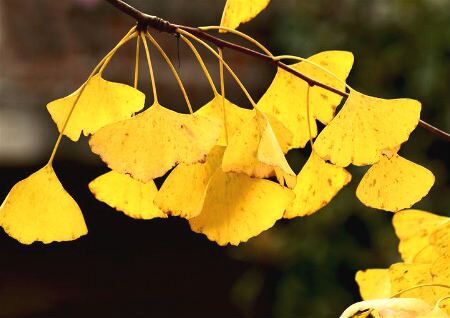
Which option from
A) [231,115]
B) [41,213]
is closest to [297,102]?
[231,115]

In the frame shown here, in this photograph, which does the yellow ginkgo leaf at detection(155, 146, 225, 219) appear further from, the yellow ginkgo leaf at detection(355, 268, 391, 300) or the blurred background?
the blurred background

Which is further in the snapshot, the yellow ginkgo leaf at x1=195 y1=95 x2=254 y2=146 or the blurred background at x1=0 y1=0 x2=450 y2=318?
the blurred background at x1=0 y1=0 x2=450 y2=318

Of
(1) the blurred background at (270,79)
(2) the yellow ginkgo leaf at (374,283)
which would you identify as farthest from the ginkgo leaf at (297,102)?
(1) the blurred background at (270,79)

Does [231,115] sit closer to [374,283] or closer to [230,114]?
[230,114]

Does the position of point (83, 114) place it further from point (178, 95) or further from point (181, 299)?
point (181, 299)

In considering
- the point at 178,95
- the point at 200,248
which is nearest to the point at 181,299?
the point at 200,248

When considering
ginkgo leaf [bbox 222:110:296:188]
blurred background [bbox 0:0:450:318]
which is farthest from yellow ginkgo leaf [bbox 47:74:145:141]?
blurred background [bbox 0:0:450:318]
